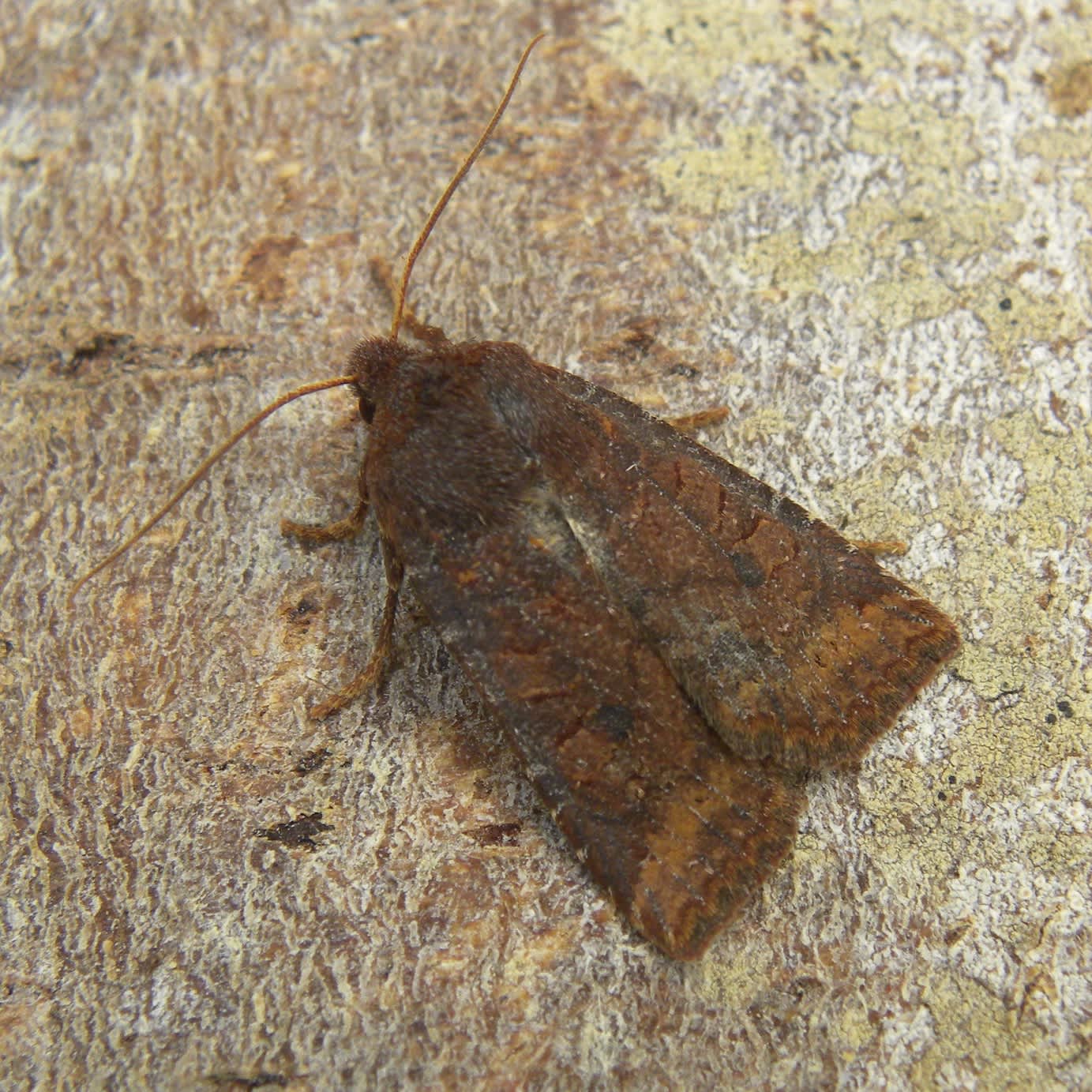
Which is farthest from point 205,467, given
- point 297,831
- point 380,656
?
point 297,831

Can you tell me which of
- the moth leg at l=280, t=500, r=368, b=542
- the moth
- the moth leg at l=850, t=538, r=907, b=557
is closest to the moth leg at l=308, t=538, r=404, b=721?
the moth

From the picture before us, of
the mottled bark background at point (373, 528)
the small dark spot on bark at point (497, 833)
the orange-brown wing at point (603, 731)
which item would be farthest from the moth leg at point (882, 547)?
the small dark spot on bark at point (497, 833)

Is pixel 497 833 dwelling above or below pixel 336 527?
below

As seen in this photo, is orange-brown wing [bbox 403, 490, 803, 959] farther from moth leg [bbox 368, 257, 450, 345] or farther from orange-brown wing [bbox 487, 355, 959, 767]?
moth leg [bbox 368, 257, 450, 345]

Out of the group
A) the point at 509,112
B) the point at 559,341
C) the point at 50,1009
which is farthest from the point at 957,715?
the point at 509,112

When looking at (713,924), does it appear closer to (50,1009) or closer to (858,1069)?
(858,1069)

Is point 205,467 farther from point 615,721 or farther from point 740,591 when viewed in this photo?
point 740,591

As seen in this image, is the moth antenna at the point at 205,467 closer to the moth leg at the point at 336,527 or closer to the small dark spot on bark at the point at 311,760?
the moth leg at the point at 336,527
